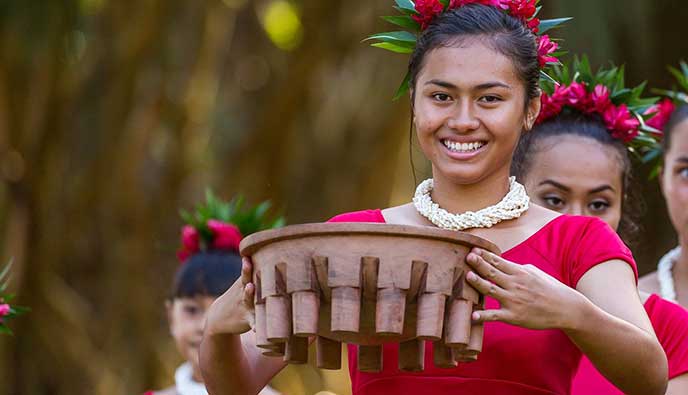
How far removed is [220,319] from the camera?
2754 millimetres

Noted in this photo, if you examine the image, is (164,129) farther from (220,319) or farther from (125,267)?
(220,319)

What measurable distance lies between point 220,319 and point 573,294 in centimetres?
67

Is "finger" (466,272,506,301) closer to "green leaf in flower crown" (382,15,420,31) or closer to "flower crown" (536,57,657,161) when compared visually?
"green leaf in flower crown" (382,15,420,31)

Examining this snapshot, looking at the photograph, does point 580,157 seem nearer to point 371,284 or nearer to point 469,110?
point 469,110

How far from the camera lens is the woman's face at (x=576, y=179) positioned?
12.7ft

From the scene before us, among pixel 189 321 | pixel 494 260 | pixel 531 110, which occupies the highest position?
pixel 531 110

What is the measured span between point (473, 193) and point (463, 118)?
0.61 feet

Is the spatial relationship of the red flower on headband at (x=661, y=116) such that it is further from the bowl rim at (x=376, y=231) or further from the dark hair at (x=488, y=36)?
the bowl rim at (x=376, y=231)

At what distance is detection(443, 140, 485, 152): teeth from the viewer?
112 inches

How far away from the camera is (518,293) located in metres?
2.45

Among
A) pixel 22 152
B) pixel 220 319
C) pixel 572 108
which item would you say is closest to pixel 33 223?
pixel 22 152


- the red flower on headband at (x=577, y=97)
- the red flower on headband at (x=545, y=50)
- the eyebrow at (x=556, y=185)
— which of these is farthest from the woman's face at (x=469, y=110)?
the red flower on headband at (x=577, y=97)

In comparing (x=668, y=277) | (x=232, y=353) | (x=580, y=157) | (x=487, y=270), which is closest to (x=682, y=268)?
(x=668, y=277)

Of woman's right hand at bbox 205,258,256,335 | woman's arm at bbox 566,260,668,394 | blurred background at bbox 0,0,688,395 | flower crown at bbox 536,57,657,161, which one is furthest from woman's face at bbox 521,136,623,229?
blurred background at bbox 0,0,688,395
